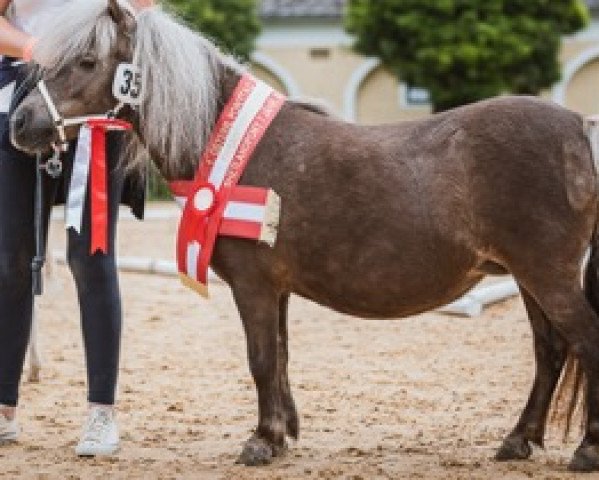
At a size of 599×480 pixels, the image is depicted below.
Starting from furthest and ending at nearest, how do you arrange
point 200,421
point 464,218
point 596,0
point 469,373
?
point 596,0, point 469,373, point 200,421, point 464,218

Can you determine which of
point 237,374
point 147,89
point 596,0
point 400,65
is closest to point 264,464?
point 147,89

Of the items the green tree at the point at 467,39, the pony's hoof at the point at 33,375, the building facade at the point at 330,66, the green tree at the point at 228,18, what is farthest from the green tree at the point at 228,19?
the pony's hoof at the point at 33,375

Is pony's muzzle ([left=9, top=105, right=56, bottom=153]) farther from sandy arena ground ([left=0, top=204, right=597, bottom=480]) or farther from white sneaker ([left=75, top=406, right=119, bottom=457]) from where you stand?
sandy arena ground ([left=0, top=204, right=597, bottom=480])

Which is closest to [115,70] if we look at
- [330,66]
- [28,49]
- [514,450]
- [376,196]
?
[28,49]

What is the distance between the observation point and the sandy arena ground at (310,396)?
16.4ft

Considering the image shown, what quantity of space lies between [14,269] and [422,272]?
5.04ft

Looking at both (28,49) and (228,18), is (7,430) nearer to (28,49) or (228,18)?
(28,49)

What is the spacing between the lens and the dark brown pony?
4703mm

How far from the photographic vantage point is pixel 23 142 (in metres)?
4.88

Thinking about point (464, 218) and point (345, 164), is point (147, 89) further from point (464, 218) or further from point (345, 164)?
point (464, 218)

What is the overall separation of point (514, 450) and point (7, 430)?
188cm

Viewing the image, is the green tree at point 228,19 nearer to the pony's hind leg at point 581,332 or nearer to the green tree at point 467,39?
the green tree at point 467,39

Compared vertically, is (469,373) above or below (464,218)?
below

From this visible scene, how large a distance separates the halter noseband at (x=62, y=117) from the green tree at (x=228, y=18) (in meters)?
20.5
